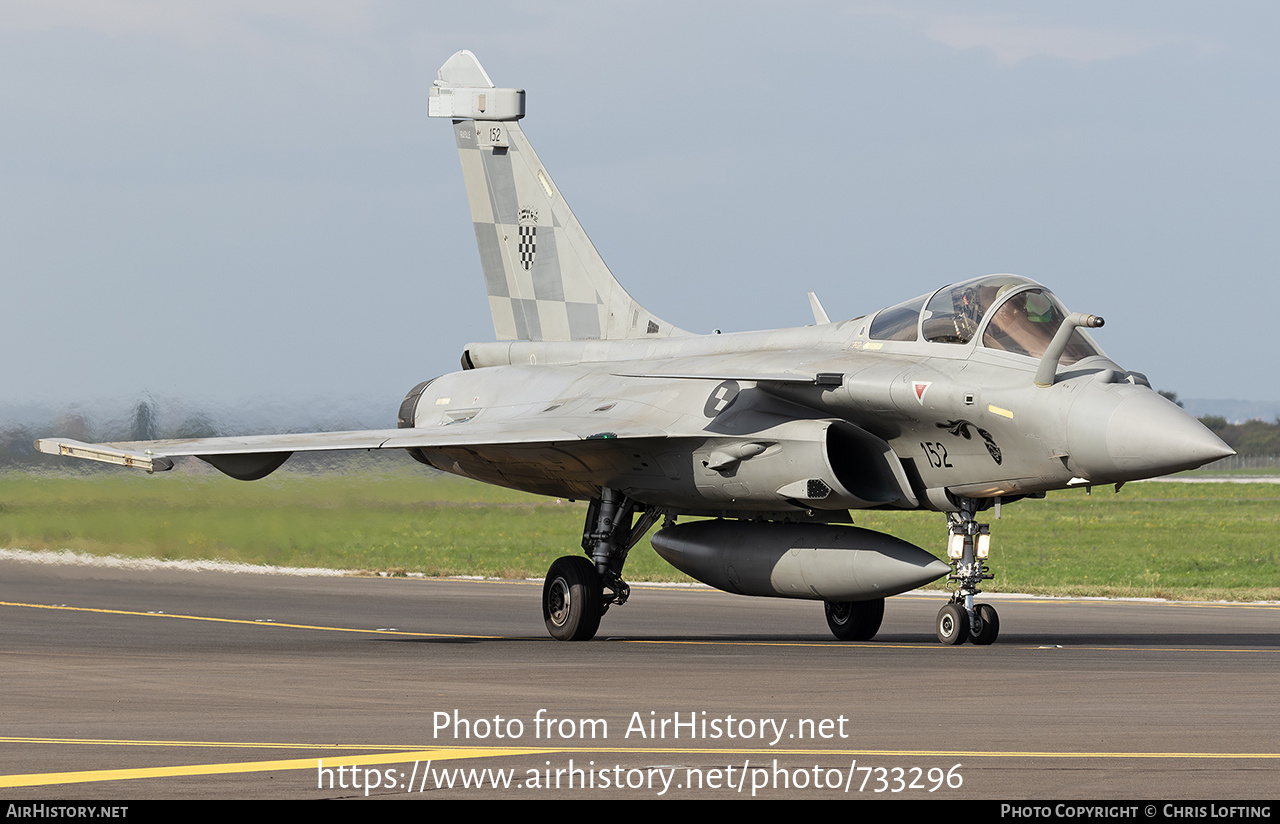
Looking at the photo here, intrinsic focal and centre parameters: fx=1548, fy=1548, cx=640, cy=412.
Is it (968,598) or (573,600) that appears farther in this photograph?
(573,600)

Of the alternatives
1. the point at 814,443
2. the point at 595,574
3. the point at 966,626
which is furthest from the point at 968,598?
the point at 595,574

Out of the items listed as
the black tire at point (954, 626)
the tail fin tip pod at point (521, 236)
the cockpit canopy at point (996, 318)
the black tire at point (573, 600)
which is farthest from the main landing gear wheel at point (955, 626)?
the tail fin tip pod at point (521, 236)

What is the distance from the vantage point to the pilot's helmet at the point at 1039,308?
42.6 feet

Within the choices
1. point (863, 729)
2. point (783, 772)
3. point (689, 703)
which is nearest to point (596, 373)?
point (689, 703)

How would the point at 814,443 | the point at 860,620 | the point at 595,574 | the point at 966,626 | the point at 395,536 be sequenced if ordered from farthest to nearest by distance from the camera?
the point at 395,536 → the point at 860,620 → the point at 595,574 → the point at 814,443 → the point at 966,626

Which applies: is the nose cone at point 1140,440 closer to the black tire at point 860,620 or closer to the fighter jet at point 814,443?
the fighter jet at point 814,443

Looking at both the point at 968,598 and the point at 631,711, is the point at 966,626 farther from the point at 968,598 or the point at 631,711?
the point at 631,711

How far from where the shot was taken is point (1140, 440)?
11641 mm

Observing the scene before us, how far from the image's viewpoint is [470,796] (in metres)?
5.96

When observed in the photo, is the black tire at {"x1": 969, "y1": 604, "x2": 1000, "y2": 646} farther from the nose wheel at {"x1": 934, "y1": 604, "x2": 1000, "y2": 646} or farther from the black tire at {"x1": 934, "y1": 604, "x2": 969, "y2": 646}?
the black tire at {"x1": 934, "y1": 604, "x2": 969, "y2": 646}

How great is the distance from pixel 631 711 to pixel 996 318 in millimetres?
5948

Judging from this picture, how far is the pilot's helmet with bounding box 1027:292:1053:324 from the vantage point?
12984 millimetres

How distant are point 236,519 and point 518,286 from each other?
6386 millimetres

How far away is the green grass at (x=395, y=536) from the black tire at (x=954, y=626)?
10519mm
